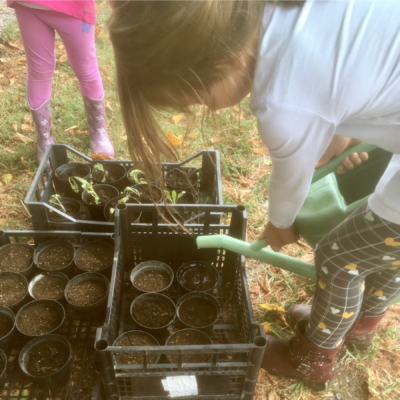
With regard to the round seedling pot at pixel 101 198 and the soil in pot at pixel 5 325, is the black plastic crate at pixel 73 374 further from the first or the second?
the round seedling pot at pixel 101 198

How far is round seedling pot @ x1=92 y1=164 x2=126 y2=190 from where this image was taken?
6.37ft

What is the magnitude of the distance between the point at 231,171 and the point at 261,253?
1109 mm

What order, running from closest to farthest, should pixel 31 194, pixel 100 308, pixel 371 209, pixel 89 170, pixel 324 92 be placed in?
pixel 324 92, pixel 371 209, pixel 100 308, pixel 31 194, pixel 89 170

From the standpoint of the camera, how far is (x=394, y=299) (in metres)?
1.30

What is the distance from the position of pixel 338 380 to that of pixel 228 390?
506 millimetres

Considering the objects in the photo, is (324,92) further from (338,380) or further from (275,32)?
(338,380)

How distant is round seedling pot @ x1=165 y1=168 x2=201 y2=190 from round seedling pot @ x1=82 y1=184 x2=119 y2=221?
0.27 m

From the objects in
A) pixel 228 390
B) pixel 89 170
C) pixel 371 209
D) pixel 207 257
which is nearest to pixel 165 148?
pixel 371 209

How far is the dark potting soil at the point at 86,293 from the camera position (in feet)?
4.81

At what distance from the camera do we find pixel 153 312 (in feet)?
4.76

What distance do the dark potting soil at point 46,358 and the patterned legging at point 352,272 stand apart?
33.1 inches

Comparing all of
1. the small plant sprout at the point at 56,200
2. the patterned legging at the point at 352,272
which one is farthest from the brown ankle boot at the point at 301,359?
the small plant sprout at the point at 56,200

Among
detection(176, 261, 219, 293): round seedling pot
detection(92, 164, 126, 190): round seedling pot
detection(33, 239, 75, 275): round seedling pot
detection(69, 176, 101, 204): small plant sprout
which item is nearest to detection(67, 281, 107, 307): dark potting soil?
detection(33, 239, 75, 275): round seedling pot

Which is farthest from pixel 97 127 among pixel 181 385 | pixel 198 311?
pixel 181 385
